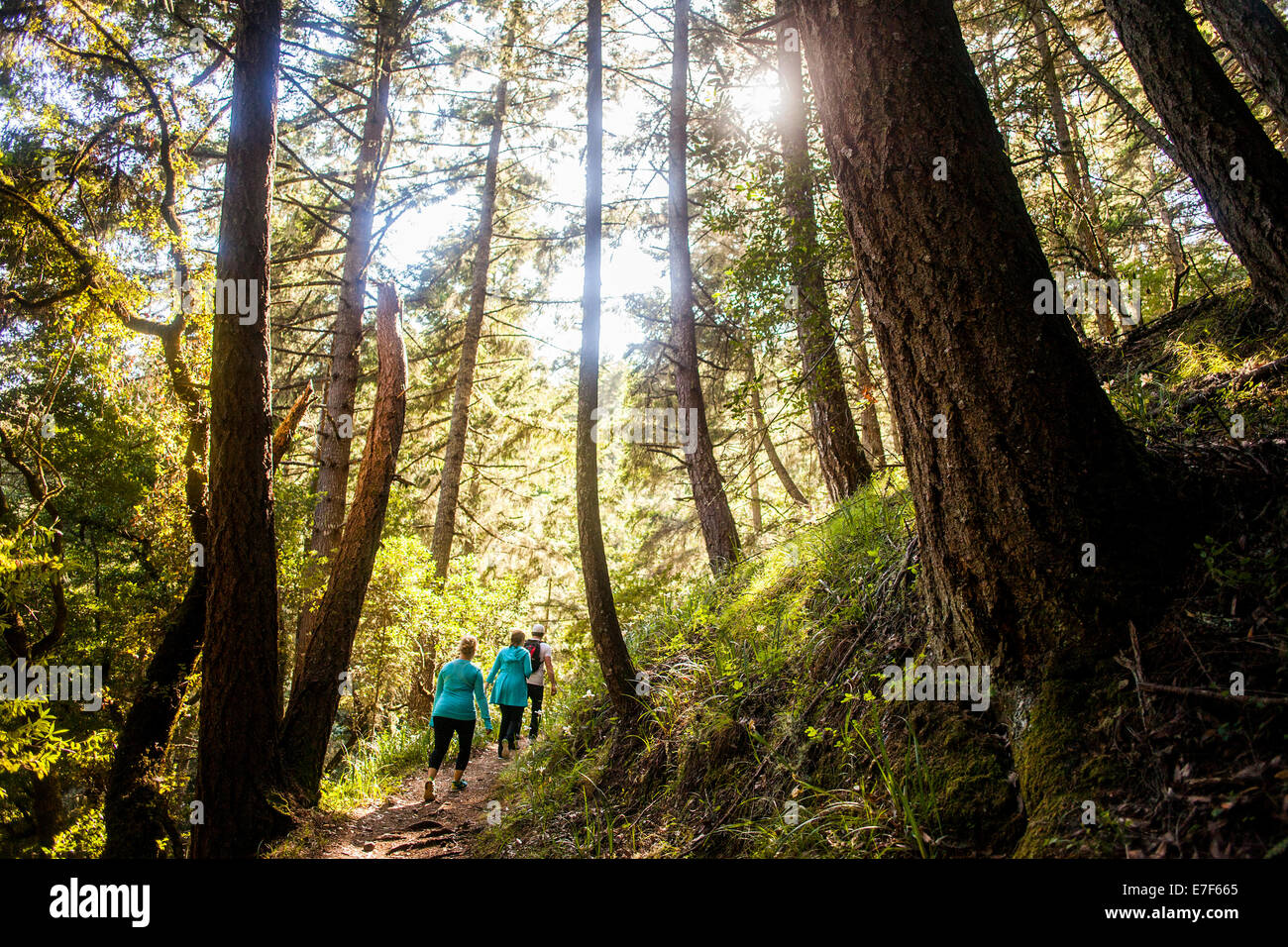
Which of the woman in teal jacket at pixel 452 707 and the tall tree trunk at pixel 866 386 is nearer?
the tall tree trunk at pixel 866 386

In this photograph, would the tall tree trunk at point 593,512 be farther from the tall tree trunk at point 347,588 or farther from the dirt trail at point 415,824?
the tall tree trunk at point 347,588

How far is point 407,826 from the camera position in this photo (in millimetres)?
6430

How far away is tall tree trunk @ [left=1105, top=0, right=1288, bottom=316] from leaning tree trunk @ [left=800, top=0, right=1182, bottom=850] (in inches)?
103

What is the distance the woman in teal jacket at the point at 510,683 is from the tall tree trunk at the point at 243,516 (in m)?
3.32

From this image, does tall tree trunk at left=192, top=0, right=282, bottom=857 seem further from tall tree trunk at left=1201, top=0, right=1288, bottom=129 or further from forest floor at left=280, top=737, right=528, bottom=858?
tall tree trunk at left=1201, top=0, right=1288, bottom=129

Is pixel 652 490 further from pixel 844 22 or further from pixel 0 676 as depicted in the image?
pixel 844 22

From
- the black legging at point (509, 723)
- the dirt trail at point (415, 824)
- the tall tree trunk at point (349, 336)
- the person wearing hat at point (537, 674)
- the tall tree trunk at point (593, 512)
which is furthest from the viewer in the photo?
the person wearing hat at point (537, 674)

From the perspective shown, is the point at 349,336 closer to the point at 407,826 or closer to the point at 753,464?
the point at 407,826

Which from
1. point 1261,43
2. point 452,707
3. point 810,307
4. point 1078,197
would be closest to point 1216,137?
point 1261,43

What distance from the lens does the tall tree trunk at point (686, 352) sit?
351 inches

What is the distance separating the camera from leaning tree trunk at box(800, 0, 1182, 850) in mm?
2336

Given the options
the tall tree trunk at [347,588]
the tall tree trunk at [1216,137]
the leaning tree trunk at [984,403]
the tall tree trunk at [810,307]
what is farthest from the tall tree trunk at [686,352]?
the tall tree trunk at [1216,137]

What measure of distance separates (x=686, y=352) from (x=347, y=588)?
571 centimetres
